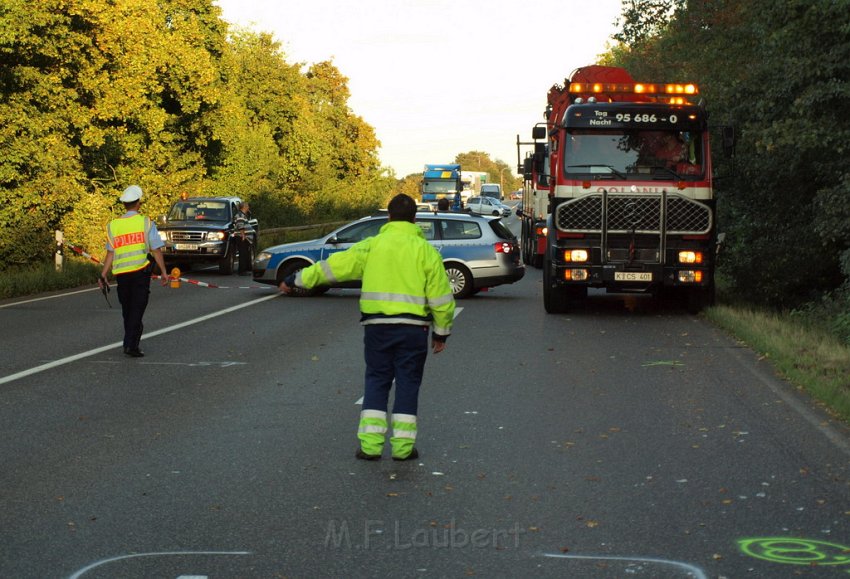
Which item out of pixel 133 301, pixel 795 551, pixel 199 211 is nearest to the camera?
pixel 795 551

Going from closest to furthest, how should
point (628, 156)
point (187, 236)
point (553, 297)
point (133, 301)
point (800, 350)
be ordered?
point (800, 350) → point (133, 301) → point (628, 156) → point (553, 297) → point (187, 236)

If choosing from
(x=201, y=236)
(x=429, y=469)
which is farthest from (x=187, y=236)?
(x=429, y=469)

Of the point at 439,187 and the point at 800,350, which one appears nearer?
the point at 800,350

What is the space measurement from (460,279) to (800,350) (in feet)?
32.3

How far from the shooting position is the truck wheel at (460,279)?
22078 mm

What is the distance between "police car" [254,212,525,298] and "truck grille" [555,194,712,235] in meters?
4.24

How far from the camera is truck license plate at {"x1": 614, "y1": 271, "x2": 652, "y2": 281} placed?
17953mm

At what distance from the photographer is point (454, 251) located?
22.2 metres

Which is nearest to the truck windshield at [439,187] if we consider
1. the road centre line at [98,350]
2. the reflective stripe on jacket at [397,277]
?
the road centre line at [98,350]

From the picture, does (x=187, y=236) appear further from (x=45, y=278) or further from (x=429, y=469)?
(x=429, y=469)

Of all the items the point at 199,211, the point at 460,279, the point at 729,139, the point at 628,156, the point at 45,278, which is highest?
the point at 729,139

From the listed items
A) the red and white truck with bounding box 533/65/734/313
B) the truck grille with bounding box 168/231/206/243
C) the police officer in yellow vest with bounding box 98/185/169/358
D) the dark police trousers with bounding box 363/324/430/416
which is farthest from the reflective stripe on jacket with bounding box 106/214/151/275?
the truck grille with bounding box 168/231/206/243

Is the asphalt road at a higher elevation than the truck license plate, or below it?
below

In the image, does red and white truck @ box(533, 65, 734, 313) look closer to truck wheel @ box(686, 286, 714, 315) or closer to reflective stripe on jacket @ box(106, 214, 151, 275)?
truck wheel @ box(686, 286, 714, 315)
